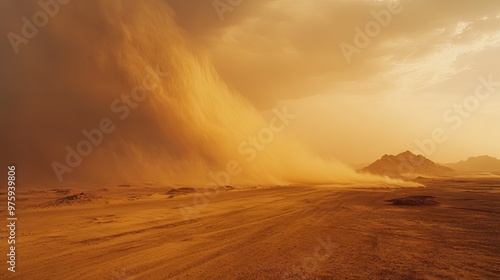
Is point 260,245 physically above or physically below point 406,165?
below

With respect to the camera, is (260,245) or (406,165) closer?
(260,245)

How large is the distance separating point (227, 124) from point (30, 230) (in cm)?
3408

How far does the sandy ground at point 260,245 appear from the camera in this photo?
544 cm

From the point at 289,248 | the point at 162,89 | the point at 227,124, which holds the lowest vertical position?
the point at 289,248

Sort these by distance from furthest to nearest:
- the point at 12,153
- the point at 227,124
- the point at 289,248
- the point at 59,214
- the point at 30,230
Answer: the point at 227,124 < the point at 12,153 < the point at 59,214 < the point at 30,230 < the point at 289,248

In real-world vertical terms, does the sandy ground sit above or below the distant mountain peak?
below

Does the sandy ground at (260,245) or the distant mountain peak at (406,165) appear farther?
the distant mountain peak at (406,165)

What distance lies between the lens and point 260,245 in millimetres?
7273

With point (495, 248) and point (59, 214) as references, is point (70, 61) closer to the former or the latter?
point (59, 214)

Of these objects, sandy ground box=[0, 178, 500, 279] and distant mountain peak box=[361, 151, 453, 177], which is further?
distant mountain peak box=[361, 151, 453, 177]

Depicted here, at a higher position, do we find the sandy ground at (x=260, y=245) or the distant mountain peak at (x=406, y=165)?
the distant mountain peak at (x=406, y=165)

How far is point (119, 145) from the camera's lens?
1378 inches

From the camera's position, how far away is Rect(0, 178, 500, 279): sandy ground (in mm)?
5438

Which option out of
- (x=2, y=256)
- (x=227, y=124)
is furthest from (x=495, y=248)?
(x=227, y=124)
